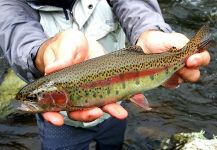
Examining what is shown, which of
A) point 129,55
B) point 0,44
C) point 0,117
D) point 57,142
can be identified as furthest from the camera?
point 0,117

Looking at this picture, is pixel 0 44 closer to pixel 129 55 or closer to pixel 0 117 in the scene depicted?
pixel 129 55

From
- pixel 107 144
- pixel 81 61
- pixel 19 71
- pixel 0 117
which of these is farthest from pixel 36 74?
pixel 0 117

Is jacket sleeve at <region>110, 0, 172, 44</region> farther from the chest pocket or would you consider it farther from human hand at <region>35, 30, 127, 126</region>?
human hand at <region>35, 30, 127, 126</region>

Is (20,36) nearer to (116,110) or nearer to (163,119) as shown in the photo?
(116,110)

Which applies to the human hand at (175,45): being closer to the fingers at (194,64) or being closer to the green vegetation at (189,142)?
the fingers at (194,64)

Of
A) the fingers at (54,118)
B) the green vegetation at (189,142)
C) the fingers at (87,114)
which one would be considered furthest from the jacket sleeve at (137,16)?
the green vegetation at (189,142)
